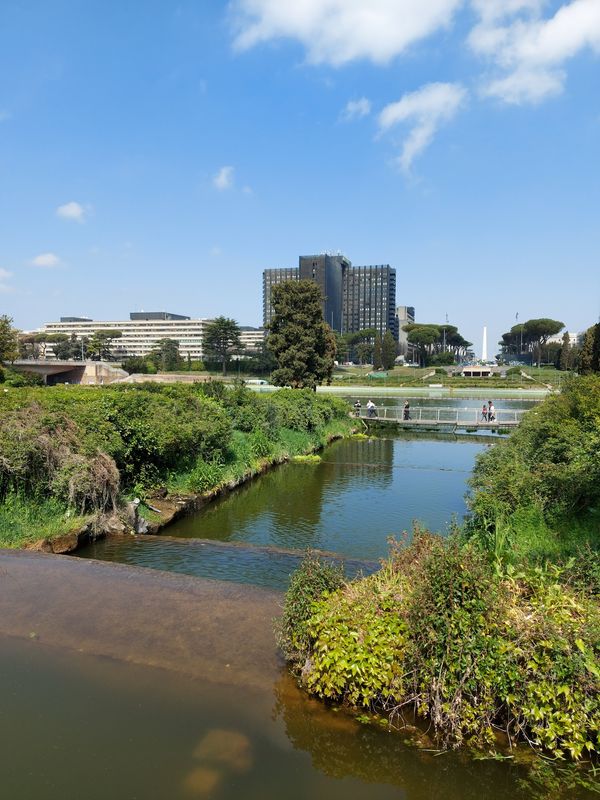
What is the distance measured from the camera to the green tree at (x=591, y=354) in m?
52.9

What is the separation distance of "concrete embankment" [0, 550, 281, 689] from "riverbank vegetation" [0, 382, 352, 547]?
3269 millimetres

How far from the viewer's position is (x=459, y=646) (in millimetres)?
5387

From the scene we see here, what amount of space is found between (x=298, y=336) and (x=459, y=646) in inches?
1583

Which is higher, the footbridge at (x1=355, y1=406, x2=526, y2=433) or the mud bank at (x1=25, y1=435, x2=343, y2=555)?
the footbridge at (x1=355, y1=406, x2=526, y2=433)

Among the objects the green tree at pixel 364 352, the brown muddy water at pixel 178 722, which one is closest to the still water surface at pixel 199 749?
the brown muddy water at pixel 178 722

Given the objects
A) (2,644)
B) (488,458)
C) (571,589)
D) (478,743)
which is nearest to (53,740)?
(2,644)

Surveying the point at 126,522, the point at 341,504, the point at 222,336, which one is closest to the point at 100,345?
the point at 222,336

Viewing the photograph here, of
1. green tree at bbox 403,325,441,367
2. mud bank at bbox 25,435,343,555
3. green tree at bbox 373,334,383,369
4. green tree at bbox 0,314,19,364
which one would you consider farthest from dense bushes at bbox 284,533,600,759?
green tree at bbox 403,325,441,367

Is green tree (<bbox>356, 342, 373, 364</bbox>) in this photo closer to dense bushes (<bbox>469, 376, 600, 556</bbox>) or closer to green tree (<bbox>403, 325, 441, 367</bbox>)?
green tree (<bbox>403, 325, 441, 367</bbox>)

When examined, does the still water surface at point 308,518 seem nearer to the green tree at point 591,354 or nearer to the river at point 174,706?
the river at point 174,706

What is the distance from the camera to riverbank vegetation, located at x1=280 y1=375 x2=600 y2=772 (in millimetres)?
5168

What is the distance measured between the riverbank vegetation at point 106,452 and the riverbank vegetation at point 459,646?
27.5ft

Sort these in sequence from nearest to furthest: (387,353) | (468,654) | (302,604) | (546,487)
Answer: (468,654), (302,604), (546,487), (387,353)

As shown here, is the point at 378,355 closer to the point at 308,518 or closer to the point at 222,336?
the point at 222,336
